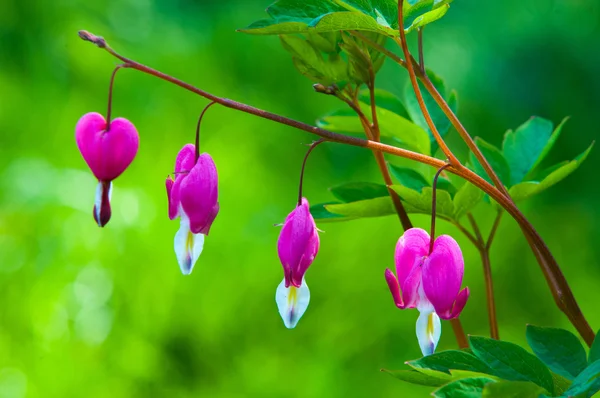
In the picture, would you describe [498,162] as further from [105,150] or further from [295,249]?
[105,150]

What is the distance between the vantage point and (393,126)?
93cm

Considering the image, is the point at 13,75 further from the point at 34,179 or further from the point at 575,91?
the point at 575,91

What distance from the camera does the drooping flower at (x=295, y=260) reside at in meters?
0.74

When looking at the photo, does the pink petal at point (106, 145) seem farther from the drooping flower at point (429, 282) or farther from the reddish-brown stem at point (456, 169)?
the drooping flower at point (429, 282)

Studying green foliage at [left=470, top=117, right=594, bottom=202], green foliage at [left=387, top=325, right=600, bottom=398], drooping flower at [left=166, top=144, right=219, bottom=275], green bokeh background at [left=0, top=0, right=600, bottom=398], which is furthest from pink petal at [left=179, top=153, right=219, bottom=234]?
green bokeh background at [left=0, top=0, right=600, bottom=398]

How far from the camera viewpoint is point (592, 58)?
105 inches

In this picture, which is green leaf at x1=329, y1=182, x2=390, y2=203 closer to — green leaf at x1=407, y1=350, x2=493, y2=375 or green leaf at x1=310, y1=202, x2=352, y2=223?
green leaf at x1=310, y1=202, x2=352, y2=223

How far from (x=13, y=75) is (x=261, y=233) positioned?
1.16 meters

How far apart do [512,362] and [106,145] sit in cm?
43

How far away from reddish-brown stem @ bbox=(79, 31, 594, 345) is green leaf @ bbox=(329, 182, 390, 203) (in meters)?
0.17

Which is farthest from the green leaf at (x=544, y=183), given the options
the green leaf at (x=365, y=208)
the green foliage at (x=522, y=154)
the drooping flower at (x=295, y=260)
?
the drooping flower at (x=295, y=260)

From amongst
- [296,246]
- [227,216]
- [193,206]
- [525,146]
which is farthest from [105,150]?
[227,216]

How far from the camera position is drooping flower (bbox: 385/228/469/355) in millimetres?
718

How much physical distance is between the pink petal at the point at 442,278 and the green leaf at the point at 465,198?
0.13 meters
